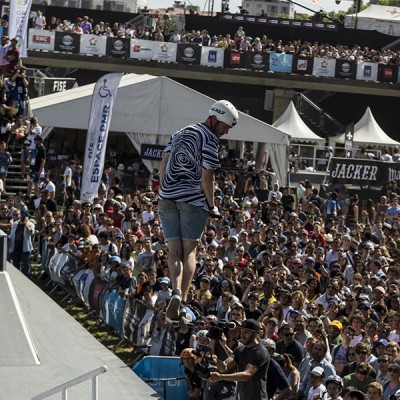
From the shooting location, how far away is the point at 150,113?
106 ft

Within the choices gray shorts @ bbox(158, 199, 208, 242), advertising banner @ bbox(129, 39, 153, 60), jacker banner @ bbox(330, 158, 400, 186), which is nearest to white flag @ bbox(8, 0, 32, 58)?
jacker banner @ bbox(330, 158, 400, 186)

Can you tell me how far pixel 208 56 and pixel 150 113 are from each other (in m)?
15.3

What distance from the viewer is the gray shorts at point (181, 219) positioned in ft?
28.9

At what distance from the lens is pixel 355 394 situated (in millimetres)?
10867

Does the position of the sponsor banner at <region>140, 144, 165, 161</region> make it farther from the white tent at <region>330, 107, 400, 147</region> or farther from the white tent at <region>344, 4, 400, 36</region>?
the white tent at <region>344, 4, 400, 36</region>

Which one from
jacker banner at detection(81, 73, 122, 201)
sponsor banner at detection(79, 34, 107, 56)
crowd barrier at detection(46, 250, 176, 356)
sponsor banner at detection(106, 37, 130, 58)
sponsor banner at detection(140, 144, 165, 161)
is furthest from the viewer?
sponsor banner at detection(106, 37, 130, 58)

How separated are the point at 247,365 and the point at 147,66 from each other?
38119 mm

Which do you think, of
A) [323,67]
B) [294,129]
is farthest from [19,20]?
[323,67]

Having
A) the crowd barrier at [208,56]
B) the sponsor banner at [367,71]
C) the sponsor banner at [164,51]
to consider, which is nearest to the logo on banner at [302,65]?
the crowd barrier at [208,56]

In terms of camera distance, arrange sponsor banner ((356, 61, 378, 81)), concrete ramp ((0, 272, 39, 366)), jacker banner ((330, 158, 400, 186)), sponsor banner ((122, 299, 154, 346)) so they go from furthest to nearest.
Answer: sponsor banner ((356, 61, 378, 81)) < jacker banner ((330, 158, 400, 186)) < sponsor banner ((122, 299, 154, 346)) < concrete ramp ((0, 272, 39, 366))

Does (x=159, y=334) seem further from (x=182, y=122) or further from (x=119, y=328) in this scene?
(x=182, y=122)

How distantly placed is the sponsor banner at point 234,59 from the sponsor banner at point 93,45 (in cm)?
477

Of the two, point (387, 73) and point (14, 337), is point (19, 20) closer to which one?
point (387, 73)

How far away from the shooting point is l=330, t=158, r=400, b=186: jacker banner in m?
30.0
